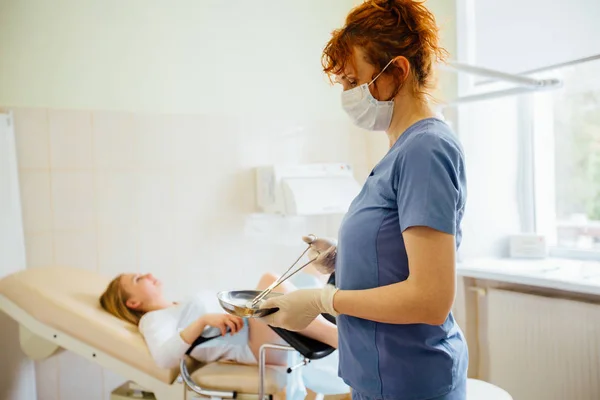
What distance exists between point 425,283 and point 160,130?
6.39 ft

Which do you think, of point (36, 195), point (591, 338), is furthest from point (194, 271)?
point (591, 338)

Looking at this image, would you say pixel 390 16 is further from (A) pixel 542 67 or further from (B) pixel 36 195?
(B) pixel 36 195

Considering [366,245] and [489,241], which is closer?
[366,245]

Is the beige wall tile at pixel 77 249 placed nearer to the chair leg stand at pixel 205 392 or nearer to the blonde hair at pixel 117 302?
the blonde hair at pixel 117 302

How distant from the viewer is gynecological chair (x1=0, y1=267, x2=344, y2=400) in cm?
169

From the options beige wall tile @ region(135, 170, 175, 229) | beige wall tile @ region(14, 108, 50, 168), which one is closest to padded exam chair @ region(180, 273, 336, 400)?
beige wall tile @ region(135, 170, 175, 229)

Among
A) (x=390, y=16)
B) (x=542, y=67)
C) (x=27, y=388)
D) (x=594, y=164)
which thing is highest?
(x=542, y=67)

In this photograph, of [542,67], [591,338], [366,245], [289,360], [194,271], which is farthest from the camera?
[194,271]

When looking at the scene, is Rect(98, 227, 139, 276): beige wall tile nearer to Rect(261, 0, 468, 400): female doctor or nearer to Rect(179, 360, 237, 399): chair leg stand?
Rect(179, 360, 237, 399): chair leg stand

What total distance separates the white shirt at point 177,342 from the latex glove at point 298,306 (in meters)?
0.67

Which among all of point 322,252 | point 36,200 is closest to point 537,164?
point 322,252

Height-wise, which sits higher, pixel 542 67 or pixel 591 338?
pixel 542 67

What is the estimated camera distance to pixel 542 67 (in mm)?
2406

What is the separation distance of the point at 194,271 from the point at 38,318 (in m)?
0.87
